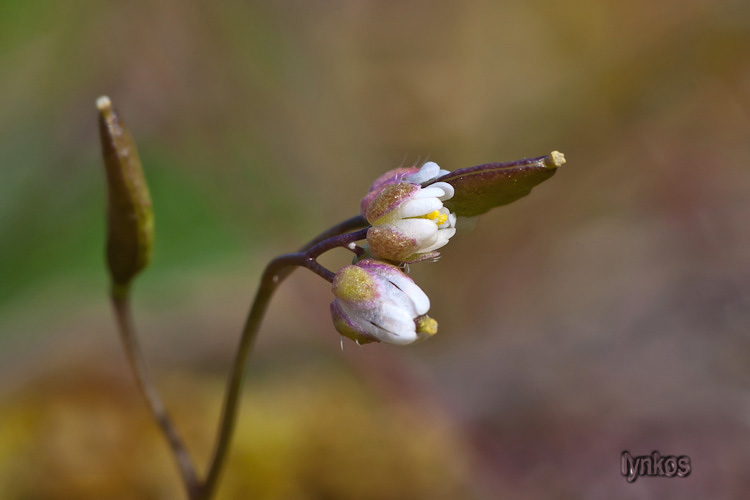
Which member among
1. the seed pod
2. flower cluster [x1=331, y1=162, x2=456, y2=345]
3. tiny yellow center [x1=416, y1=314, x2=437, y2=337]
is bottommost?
tiny yellow center [x1=416, y1=314, x2=437, y2=337]

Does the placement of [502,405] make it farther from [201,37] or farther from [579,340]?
[201,37]

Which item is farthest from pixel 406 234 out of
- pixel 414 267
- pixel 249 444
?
pixel 414 267

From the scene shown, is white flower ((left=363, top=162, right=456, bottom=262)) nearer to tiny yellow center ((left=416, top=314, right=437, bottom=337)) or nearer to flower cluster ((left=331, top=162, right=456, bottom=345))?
flower cluster ((left=331, top=162, right=456, bottom=345))

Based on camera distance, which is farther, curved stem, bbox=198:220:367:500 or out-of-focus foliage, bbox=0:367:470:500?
out-of-focus foliage, bbox=0:367:470:500

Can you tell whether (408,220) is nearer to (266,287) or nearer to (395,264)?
(395,264)

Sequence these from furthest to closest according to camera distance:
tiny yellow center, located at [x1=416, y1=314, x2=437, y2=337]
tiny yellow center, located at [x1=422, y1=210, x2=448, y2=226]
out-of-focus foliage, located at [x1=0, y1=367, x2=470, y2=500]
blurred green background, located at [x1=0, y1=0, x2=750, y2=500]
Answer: blurred green background, located at [x1=0, y1=0, x2=750, y2=500], out-of-focus foliage, located at [x1=0, y1=367, x2=470, y2=500], tiny yellow center, located at [x1=422, y1=210, x2=448, y2=226], tiny yellow center, located at [x1=416, y1=314, x2=437, y2=337]

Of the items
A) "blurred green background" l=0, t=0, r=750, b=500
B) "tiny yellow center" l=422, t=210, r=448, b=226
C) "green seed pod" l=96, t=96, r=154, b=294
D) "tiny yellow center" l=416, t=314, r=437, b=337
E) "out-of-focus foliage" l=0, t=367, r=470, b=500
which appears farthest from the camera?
"blurred green background" l=0, t=0, r=750, b=500

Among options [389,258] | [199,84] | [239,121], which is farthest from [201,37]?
[389,258]

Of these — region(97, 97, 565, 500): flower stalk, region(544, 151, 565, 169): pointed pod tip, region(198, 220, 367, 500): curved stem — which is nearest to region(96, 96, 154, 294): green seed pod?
region(97, 97, 565, 500): flower stalk
